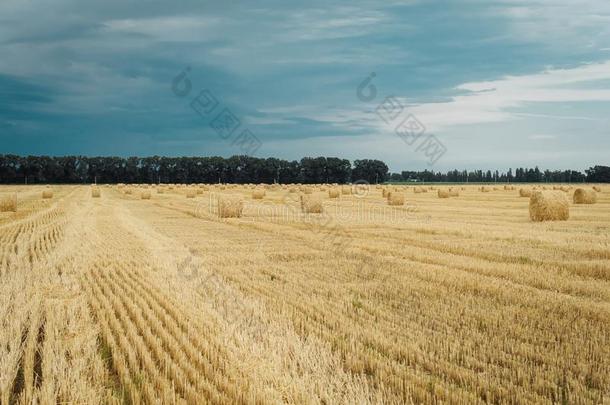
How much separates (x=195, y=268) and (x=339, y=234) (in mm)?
6538

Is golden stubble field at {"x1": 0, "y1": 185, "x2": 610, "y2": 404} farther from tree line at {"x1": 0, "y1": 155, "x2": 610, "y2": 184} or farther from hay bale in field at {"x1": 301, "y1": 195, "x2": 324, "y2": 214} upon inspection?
tree line at {"x1": 0, "y1": 155, "x2": 610, "y2": 184}

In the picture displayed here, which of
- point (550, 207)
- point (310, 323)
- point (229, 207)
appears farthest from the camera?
point (229, 207)

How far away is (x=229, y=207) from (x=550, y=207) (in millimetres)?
12576

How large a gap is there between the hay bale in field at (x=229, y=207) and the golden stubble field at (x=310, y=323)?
32.2 ft

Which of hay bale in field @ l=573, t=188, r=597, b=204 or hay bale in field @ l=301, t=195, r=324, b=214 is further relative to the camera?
hay bale in field @ l=573, t=188, r=597, b=204

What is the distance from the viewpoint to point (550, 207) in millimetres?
20781

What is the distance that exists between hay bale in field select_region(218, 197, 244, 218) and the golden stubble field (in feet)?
32.2

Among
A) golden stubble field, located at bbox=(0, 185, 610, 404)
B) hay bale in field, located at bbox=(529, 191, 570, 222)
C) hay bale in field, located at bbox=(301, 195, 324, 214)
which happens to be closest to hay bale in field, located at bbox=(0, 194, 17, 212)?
hay bale in field, located at bbox=(301, 195, 324, 214)

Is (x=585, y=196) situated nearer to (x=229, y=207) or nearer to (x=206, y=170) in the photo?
(x=229, y=207)

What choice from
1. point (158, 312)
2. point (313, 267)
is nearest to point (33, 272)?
point (158, 312)

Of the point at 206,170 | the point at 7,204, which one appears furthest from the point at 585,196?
the point at 206,170

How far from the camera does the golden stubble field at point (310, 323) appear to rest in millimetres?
5027

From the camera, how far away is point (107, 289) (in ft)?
30.0

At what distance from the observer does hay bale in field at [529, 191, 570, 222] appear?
2081 centimetres
